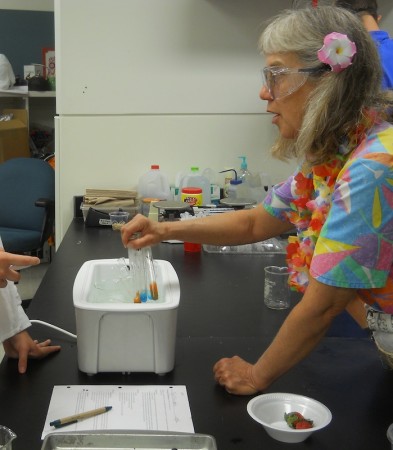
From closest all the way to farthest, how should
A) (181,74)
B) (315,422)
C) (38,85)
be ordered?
(315,422)
(181,74)
(38,85)

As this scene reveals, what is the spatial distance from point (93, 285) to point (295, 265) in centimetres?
52

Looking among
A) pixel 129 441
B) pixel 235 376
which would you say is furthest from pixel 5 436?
pixel 235 376

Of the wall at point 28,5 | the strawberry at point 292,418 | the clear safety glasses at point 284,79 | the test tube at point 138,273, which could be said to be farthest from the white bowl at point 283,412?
the wall at point 28,5

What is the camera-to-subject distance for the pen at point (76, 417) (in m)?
1.05

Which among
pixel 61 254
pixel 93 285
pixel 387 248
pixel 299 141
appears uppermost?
pixel 299 141

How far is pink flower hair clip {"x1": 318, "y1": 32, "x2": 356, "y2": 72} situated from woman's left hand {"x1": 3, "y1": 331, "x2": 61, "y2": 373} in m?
0.87

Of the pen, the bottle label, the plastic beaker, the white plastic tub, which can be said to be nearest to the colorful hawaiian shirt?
the white plastic tub

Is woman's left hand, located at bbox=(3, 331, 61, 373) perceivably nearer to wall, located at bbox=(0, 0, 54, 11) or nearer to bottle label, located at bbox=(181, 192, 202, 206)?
bottle label, located at bbox=(181, 192, 202, 206)

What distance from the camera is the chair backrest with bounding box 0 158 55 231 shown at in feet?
12.6

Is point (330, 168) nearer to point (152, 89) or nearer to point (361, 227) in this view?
point (361, 227)

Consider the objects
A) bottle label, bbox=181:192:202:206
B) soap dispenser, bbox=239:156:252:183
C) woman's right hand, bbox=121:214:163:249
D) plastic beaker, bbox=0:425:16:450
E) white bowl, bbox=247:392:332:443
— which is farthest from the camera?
soap dispenser, bbox=239:156:252:183

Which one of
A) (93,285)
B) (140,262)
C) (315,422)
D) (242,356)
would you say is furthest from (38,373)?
(315,422)

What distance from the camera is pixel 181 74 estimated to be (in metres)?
2.96

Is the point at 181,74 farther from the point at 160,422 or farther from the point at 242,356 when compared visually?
the point at 160,422
